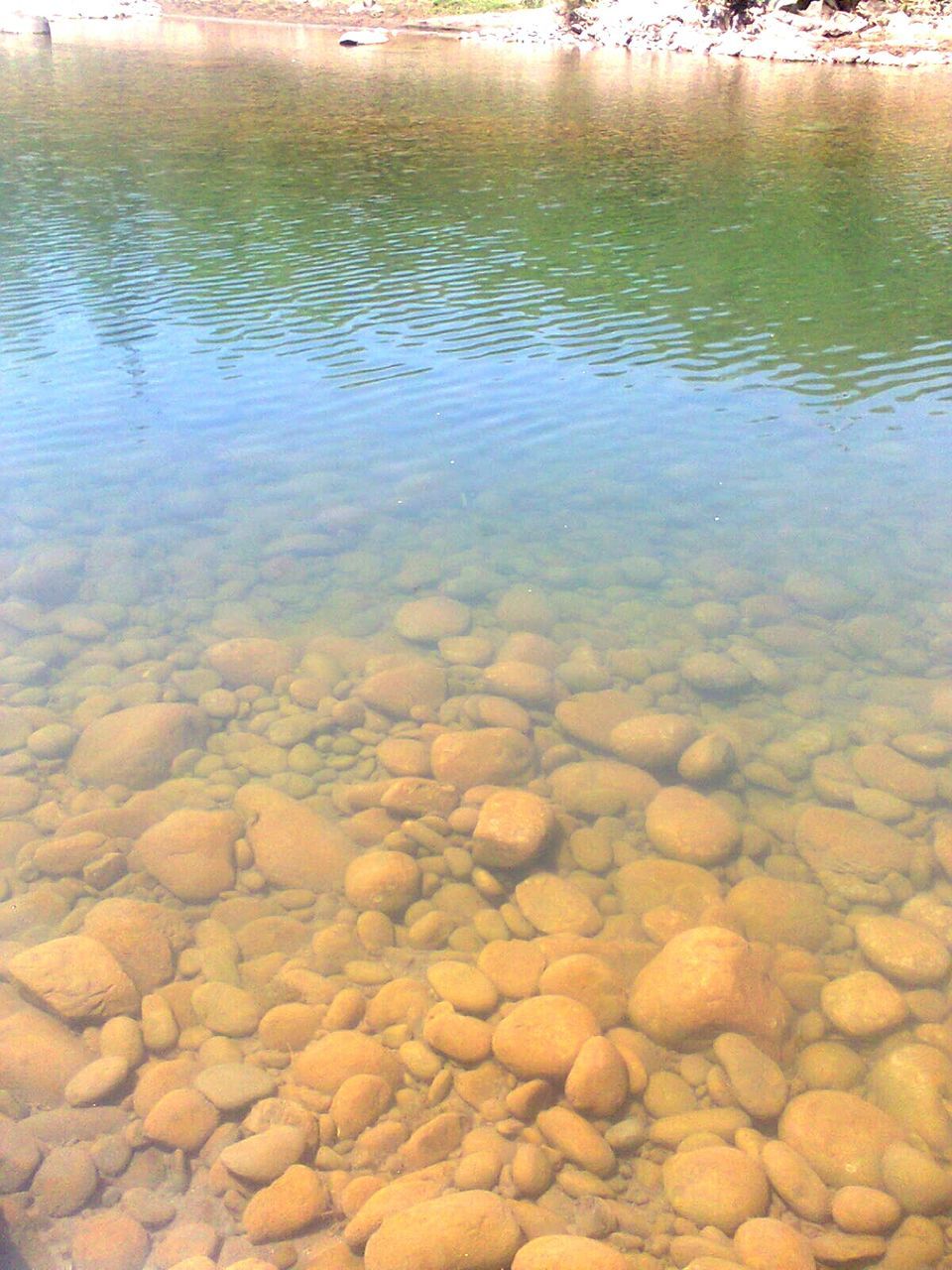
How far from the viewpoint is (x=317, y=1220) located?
13.9 ft

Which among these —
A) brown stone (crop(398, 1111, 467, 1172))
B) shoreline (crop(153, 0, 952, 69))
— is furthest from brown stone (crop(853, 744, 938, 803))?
shoreline (crop(153, 0, 952, 69))

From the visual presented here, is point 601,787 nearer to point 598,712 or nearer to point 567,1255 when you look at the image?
point 598,712

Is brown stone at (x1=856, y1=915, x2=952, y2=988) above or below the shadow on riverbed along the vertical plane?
below

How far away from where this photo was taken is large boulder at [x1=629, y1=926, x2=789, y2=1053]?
512cm

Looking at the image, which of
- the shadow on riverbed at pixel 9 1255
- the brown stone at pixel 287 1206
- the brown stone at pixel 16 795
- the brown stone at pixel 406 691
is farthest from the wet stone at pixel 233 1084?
the brown stone at pixel 406 691

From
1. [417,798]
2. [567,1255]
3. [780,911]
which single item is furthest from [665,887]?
[567,1255]

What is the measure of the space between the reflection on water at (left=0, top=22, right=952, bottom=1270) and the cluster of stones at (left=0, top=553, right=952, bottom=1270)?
0.02 metres

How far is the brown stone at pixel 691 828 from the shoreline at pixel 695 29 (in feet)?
202

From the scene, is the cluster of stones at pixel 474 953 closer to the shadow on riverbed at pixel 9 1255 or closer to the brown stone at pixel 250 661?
the brown stone at pixel 250 661

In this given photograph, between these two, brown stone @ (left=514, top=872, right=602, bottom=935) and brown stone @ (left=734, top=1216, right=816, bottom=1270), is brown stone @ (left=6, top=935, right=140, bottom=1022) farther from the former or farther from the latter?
brown stone @ (left=734, top=1216, right=816, bottom=1270)

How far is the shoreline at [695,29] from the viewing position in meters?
58.9

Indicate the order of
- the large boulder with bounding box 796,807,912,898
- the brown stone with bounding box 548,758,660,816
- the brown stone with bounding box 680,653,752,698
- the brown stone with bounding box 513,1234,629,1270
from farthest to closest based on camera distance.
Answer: the brown stone with bounding box 680,653,752,698 → the brown stone with bounding box 548,758,660,816 → the large boulder with bounding box 796,807,912,898 → the brown stone with bounding box 513,1234,629,1270

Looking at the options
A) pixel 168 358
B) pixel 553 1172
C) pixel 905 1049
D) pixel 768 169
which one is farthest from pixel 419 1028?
pixel 768 169

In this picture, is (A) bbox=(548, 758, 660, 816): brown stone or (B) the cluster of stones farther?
(A) bbox=(548, 758, 660, 816): brown stone
